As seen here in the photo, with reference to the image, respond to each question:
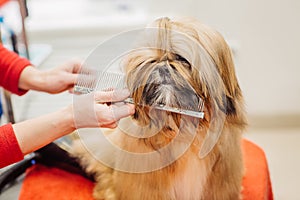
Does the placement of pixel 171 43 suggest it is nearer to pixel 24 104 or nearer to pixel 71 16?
pixel 24 104

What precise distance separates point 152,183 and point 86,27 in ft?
4.27

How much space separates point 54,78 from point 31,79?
0.09 meters

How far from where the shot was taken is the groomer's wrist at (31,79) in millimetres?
1419

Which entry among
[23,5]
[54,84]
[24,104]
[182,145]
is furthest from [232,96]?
[24,104]

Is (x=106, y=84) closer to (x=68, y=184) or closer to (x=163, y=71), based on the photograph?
(x=163, y=71)

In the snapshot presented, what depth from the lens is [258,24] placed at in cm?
223

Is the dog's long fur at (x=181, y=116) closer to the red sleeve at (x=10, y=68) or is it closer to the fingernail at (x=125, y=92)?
the fingernail at (x=125, y=92)

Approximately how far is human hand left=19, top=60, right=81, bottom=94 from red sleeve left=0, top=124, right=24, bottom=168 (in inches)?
13.9

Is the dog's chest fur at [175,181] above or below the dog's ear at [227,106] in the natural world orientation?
below

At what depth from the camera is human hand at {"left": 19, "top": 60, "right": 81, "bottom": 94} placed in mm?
1390

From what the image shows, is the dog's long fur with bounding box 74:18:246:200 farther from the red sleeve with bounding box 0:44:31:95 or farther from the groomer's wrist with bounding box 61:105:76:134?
the red sleeve with bounding box 0:44:31:95

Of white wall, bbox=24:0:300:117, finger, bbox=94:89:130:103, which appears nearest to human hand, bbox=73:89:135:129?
finger, bbox=94:89:130:103

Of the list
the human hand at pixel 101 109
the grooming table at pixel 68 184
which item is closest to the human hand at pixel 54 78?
the grooming table at pixel 68 184

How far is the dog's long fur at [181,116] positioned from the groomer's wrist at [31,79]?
1.21 ft
